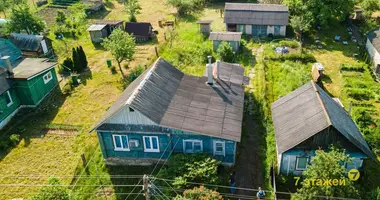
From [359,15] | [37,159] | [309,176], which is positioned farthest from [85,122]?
[359,15]

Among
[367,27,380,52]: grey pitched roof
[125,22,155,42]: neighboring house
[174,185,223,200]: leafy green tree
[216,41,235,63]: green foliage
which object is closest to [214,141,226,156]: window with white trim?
[174,185,223,200]: leafy green tree

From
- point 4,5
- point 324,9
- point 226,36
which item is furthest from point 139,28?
point 4,5

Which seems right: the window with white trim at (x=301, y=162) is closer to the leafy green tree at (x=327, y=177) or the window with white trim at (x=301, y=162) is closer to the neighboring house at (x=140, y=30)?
the leafy green tree at (x=327, y=177)

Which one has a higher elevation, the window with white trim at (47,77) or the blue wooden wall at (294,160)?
Result: the window with white trim at (47,77)

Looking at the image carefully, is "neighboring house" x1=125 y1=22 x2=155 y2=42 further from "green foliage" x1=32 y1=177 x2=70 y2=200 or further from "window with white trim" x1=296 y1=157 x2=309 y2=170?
"green foliage" x1=32 y1=177 x2=70 y2=200

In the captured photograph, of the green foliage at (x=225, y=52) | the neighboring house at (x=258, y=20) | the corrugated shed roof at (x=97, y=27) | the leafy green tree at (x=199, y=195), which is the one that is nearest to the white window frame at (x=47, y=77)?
the corrugated shed roof at (x=97, y=27)

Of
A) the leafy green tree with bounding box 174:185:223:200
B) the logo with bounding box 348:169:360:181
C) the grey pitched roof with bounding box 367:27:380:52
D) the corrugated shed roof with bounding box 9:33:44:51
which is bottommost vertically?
the logo with bounding box 348:169:360:181
